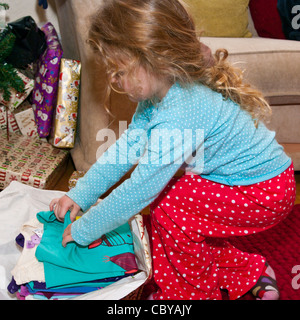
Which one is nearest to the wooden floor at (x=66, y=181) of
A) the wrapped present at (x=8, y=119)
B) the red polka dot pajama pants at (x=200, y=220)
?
the wrapped present at (x=8, y=119)

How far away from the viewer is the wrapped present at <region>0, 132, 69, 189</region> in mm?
1300

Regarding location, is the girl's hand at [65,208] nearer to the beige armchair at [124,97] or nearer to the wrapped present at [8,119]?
the beige armchair at [124,97]

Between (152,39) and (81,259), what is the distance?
489 mm

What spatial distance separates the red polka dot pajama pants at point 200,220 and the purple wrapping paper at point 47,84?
0.69 m

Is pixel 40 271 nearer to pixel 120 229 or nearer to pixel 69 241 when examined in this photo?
pixel 69 241

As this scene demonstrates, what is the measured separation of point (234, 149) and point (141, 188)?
0.23m

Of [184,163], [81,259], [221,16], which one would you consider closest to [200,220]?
[184,163]

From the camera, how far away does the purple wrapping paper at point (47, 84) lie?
1.38m

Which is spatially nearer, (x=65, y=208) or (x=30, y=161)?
(x=65, y=208)

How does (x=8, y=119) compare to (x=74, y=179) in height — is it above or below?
above

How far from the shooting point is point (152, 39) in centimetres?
74

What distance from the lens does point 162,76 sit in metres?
0.79

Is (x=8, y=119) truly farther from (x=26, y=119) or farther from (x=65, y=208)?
(x=65, y=208)

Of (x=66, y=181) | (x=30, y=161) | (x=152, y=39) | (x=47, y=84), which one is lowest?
(x=66, y=181)
